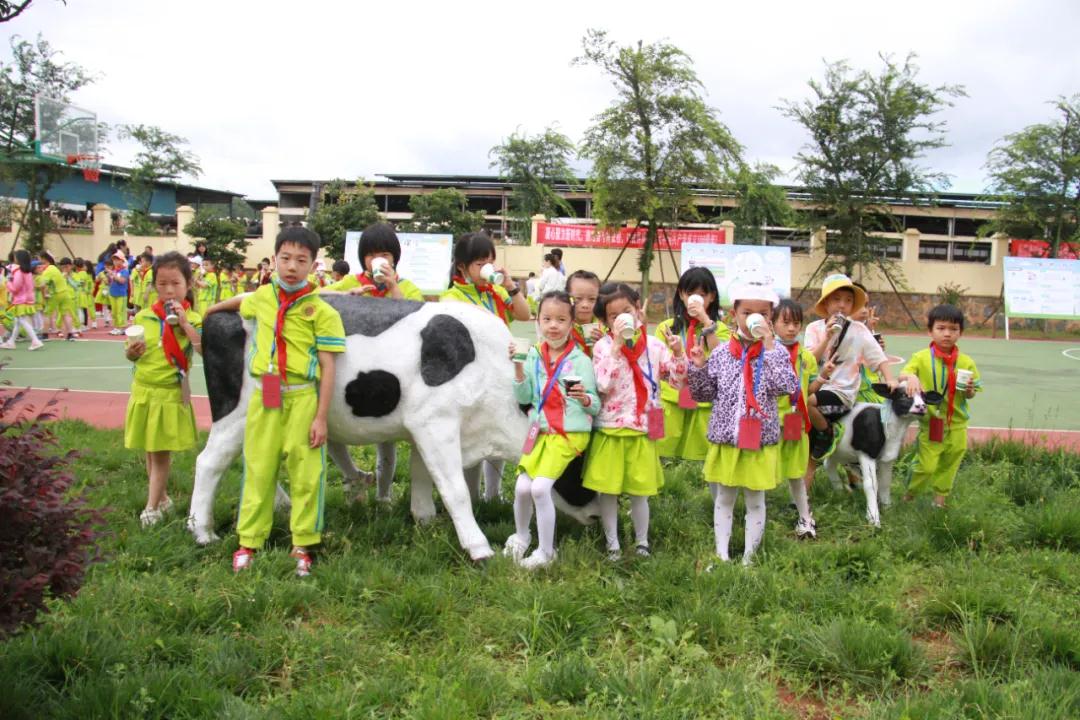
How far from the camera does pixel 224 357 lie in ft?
14.6

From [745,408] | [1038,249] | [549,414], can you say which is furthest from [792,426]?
[1038,249]

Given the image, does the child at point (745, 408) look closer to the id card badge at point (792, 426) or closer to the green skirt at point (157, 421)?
the id card badge at point (792, 426)

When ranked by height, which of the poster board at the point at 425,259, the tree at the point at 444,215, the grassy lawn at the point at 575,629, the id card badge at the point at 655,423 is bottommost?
the grassy lawn at the point at 575,629

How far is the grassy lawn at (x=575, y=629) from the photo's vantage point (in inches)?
118

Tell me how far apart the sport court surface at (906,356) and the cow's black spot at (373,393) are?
352cm

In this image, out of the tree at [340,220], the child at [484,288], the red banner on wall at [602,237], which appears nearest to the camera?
the child at [484,288]

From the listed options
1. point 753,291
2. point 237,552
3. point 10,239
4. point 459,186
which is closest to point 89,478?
point 237,552

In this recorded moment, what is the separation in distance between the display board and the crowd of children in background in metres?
18.3

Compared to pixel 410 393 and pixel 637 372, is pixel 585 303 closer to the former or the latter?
pixel 637 372

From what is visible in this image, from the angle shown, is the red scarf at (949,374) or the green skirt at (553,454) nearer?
the green skirt at (553,454)

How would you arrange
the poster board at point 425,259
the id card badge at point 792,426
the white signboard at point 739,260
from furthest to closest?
the white signboard at point 739,260 < the poster board at point 425,259 < the id card badge at point 792,426

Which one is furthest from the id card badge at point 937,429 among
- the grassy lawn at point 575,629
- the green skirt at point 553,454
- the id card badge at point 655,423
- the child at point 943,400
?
the green skirt at point 553,454

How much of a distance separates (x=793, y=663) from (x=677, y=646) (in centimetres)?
48

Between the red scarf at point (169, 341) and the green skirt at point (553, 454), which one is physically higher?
the red scarf at point (169, 341)
